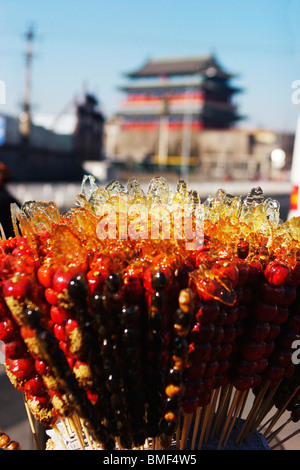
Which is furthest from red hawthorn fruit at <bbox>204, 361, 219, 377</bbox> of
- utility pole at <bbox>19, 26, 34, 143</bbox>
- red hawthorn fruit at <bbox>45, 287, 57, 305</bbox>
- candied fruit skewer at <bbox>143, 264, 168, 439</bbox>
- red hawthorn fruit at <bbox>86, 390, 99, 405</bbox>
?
utility pole at <bbox>19, 26, 34, 143</bbox>

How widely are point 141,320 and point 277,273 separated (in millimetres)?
269

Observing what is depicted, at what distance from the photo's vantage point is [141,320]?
84 cm

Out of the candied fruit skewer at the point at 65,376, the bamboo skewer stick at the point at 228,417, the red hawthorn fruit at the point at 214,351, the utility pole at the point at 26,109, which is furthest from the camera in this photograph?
the utility pole at the point at 26,109

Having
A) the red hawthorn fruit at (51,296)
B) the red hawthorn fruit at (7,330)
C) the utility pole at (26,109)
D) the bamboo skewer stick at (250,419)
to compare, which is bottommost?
the bamboo skewer stick at (250,419)

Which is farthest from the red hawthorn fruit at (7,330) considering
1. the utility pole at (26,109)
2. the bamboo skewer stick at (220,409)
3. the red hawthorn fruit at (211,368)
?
the utility pole at (26,109)

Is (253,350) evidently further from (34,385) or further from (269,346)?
(34,385)

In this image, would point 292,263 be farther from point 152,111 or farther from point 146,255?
point 152,111

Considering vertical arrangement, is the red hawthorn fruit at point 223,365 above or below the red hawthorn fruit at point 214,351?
below

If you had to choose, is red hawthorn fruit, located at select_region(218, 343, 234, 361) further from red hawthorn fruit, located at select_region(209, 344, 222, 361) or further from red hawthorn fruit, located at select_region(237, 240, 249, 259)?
red hawthorn fruit, located at select_region(237, 240, 249, 259)

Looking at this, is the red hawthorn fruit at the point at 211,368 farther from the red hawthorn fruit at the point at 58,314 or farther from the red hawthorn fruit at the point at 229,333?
the red hawthorn fruit at the point at 58,314

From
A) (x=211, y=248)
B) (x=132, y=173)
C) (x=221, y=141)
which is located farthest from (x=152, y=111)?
(x=211, y=248)

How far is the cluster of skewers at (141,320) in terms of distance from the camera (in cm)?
77

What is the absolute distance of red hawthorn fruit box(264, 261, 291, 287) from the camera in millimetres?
864
